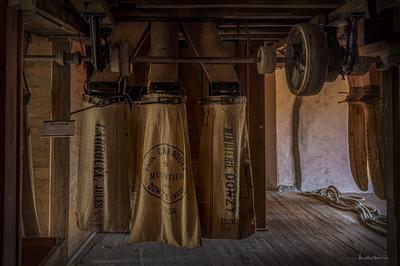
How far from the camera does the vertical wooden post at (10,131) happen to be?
4.35 feet

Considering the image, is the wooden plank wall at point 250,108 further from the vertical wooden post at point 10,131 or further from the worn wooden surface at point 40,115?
the vertical wooden post at point 10,131

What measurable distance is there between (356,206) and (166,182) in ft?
12.7

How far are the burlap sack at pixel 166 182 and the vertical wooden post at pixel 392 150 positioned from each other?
966mm

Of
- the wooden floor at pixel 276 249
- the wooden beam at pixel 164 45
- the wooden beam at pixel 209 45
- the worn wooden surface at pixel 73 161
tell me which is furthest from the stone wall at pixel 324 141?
the wooden beam at pixel 164 45

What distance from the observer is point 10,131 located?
138 cm

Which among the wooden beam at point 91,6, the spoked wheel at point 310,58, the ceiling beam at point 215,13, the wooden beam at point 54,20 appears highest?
the ceiling beam at point 215,13

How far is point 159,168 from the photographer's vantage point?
2420mm

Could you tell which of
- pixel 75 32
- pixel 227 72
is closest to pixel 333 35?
pixel 227 72

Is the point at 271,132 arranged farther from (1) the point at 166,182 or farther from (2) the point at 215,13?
(1) the point at 166,182

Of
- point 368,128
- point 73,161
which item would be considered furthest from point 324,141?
point 73,161

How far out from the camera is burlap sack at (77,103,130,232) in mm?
2438

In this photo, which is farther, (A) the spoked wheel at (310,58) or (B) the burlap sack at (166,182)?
(B) the burlap sack at (166,182)

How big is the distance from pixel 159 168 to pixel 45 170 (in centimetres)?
120

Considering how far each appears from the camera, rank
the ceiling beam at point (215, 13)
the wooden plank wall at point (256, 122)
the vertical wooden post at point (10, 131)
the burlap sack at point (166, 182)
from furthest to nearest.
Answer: the wooden plank wall at point (256, 122)
the ceiling beam at point (215, 13)
the burlap sack at point (166, 182)
the vertical wooden post at point (10, 131)
